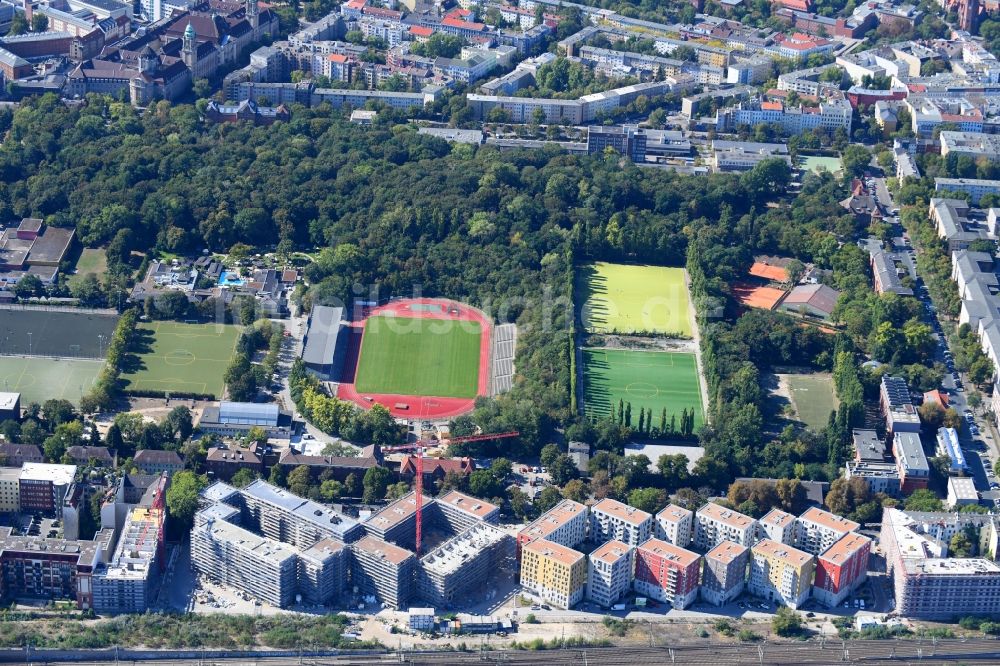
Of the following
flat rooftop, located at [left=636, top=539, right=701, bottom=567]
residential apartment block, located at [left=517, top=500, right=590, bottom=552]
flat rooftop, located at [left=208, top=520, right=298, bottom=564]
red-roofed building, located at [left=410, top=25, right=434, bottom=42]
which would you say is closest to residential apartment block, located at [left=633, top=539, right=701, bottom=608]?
flat rooftop, located at [left=636, top=539, right=701, bottom=567]

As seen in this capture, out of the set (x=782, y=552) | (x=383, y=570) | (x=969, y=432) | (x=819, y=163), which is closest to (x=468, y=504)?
(x=383, y=570)

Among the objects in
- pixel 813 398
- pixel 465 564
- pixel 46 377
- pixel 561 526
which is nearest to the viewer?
pixel 465 564

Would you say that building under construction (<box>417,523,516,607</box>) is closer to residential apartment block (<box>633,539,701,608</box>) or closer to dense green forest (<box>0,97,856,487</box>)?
residential apartment block (<box>633,539,701,608</box>)

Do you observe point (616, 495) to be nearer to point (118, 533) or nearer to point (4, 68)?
point (118, 533)

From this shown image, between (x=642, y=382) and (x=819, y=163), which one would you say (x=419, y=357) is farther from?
(x=819, y=163)

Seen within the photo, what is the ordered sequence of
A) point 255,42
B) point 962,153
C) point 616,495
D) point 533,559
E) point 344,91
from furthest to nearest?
point 255,42 → point 344,91 → point 962,153 → point 616,495 → point 533,559

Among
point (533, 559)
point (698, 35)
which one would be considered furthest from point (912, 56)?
point (533, 559)
